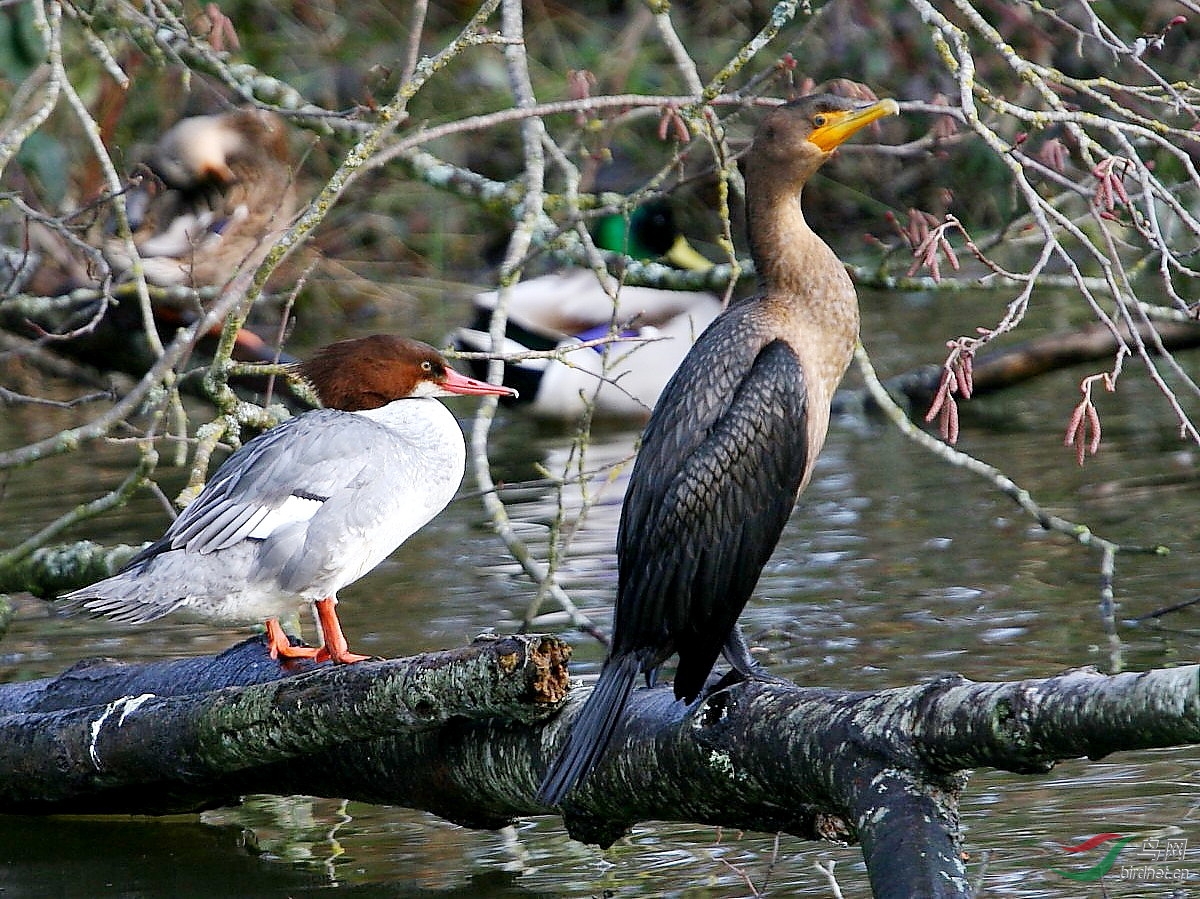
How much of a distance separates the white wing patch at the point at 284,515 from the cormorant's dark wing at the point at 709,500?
770mm

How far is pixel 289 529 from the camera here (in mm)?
3586

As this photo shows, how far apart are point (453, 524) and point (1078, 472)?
94.4 inches

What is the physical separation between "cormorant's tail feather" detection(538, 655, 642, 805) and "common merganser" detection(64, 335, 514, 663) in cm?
89

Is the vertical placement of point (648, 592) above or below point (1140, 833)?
above

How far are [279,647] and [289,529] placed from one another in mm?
274

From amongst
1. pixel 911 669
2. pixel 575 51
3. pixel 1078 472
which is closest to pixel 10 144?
pixel 911 669

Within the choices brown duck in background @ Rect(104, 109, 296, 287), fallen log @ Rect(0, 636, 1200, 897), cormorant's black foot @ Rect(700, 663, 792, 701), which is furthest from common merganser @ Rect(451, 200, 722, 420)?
cormorant's black foot @ Rect(700, 663, 792, 701)

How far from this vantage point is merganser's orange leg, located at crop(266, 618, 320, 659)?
12.0 feet

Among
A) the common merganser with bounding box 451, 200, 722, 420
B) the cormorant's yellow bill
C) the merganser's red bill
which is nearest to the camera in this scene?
the cormorant's yellow bill

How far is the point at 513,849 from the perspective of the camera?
3566 mm

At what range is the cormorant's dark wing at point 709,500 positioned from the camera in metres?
3.05

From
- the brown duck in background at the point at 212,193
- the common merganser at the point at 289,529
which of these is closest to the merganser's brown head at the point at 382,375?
the common merganser at the point at 289,529

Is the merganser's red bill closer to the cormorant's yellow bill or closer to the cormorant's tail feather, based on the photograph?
the cormorant's yellow bill

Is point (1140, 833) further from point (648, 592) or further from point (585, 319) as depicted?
point (585, 319)
